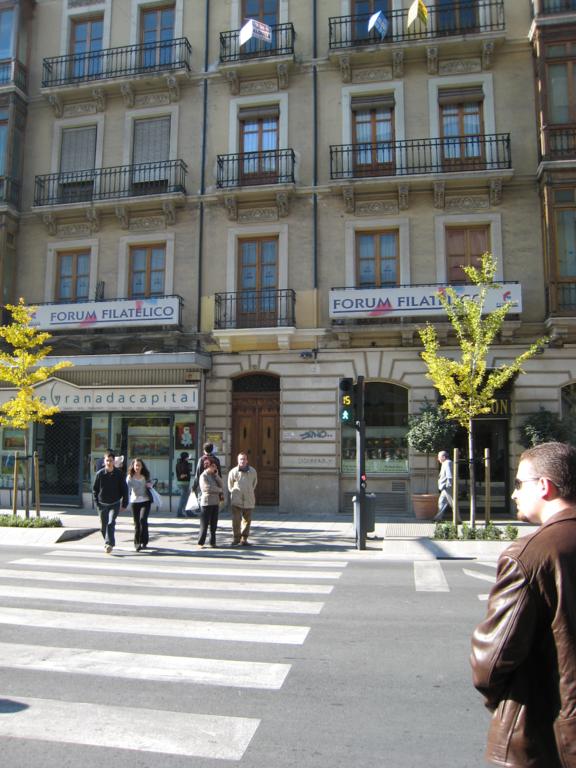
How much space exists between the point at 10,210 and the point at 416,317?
13066 mm

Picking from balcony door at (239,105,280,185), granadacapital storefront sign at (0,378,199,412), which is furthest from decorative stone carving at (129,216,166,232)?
granadacapital storefront sign at (0,378,199,412)

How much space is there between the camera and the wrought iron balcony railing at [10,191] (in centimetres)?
1952

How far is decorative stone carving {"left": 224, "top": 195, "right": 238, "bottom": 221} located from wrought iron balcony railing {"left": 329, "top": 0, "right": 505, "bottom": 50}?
17.5 feet

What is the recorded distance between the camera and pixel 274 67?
18516 millimetres

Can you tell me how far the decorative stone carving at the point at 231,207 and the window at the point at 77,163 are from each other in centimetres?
474

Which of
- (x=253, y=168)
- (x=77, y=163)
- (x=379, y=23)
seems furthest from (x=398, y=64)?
(x=77, y=163)

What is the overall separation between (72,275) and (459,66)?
13.2 metres

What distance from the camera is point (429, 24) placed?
17.8 metres

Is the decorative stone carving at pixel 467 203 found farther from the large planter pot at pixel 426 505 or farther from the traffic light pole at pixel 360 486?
the large planter pot at pixel 426 505

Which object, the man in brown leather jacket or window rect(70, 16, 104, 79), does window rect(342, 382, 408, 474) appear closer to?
window rect(70, 16, 104, 79)

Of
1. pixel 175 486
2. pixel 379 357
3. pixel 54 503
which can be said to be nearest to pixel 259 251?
pixel 379 357

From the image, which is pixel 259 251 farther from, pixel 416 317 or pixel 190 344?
pixel 416 317

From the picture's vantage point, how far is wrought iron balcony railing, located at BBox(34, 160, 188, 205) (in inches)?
746

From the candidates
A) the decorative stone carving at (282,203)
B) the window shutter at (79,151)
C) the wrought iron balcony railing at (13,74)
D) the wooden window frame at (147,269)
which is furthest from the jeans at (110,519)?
the wrought iron balcony railing at (13,74)
